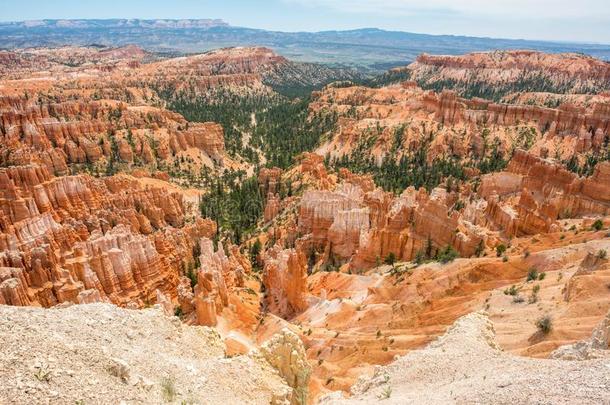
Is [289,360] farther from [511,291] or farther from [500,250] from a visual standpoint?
[500,250]

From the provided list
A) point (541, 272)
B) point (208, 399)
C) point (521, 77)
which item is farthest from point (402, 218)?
point (521, 77)

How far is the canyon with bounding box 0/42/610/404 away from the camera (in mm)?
11750

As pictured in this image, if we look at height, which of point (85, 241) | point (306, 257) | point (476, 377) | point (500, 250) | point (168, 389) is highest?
point (168, 389)

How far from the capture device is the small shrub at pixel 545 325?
15.3 metres

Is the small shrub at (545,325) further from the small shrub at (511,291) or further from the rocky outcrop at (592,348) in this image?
the small shrub at (511,291)

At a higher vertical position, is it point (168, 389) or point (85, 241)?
point (168, 389)

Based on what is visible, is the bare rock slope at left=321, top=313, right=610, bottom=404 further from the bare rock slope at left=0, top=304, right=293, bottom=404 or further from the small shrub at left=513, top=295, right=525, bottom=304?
the small shrub at left=513, top=295, right=525, bottom=304

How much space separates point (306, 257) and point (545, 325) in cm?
2599

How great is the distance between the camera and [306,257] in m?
40.0

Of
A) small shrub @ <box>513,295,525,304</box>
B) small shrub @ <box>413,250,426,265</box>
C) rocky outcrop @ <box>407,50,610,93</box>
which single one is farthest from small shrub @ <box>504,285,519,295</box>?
rocky outcrop @ <box>407,50,610,93</box>

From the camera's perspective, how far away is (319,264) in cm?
3938

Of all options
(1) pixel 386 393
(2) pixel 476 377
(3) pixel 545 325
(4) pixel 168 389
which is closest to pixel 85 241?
(4) pixel 168 389

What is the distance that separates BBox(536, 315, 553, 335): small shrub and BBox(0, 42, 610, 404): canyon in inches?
2.9

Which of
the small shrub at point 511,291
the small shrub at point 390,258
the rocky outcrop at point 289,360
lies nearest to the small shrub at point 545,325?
the small shrub at point 511,291
